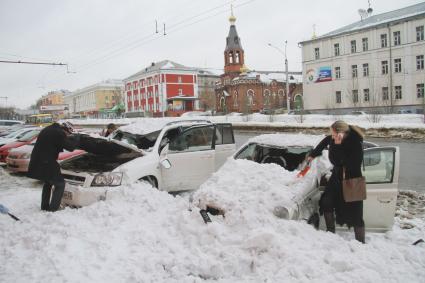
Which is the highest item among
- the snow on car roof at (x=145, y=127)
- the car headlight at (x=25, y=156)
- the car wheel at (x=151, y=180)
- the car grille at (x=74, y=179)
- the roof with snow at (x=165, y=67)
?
the roof with snow at (x=165, y=67)

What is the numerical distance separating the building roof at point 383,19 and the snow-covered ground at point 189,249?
161 feet

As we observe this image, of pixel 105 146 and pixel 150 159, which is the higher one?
pixel 105 146

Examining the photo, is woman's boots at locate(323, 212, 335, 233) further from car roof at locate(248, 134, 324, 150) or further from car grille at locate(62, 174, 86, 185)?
car grille at locate(62, 174, 86, 185)

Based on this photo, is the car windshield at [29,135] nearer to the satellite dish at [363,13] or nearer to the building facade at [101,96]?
the satellite dish at [363,13]

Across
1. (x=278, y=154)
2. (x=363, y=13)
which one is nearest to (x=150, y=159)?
(x=278, y=154)

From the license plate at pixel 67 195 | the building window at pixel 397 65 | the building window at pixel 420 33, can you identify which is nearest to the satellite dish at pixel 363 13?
the building window at pixel 397 65

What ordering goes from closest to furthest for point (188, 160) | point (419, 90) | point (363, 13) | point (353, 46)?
point (188, 160) → point (419, 90) → point (353, 46) → point (363, 13)

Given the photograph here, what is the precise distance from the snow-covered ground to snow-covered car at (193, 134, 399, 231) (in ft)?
0.36

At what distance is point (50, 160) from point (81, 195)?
79 centimetres

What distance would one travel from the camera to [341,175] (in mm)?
4844

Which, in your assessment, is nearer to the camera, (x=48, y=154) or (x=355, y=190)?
(x=355, y=190)

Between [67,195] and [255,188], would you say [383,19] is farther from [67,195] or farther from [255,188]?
[67,195]

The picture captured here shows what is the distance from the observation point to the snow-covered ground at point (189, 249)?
3869 mm

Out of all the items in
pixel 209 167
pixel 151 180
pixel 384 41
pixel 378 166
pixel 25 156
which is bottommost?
pixel 151 180
